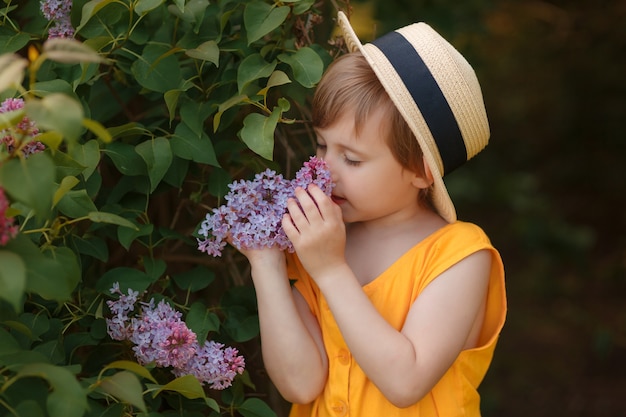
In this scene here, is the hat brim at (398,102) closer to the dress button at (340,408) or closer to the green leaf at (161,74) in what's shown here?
the green leaf at (161,74)

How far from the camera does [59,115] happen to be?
1090 mm

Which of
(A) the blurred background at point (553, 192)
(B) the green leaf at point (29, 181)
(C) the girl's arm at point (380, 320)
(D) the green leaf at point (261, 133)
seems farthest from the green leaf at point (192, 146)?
(A) the blurred background at point (553, 192)

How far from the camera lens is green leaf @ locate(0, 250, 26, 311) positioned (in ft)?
3.71

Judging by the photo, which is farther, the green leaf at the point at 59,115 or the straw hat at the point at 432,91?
the straw hat at the point at 432,91

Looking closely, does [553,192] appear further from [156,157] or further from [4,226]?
[4,226]

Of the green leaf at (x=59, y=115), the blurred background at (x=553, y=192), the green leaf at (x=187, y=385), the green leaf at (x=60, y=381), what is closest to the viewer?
the green leaf at (x=59, y=115)

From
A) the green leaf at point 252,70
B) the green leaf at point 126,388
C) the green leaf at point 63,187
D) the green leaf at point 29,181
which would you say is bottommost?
the green leaf at point 126,388

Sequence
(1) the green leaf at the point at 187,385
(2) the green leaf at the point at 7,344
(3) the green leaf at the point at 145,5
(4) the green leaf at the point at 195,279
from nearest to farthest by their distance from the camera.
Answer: (2) the green leaf at the point at 7,344
(1) the green leaf at the point at 187,385
(3) the green leaf at the point at 145,5
(4) the green leaf at the point at 195,279

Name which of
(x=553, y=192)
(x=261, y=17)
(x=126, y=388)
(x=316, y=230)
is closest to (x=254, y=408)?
(x=316, y=230)

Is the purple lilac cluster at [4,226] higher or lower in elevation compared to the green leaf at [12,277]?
higher

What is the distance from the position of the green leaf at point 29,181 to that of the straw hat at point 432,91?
0.77 metres

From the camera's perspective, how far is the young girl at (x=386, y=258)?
172 centimetres

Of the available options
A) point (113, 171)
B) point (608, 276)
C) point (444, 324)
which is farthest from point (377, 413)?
point (608, 276)

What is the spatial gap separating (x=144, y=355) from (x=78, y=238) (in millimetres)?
290
